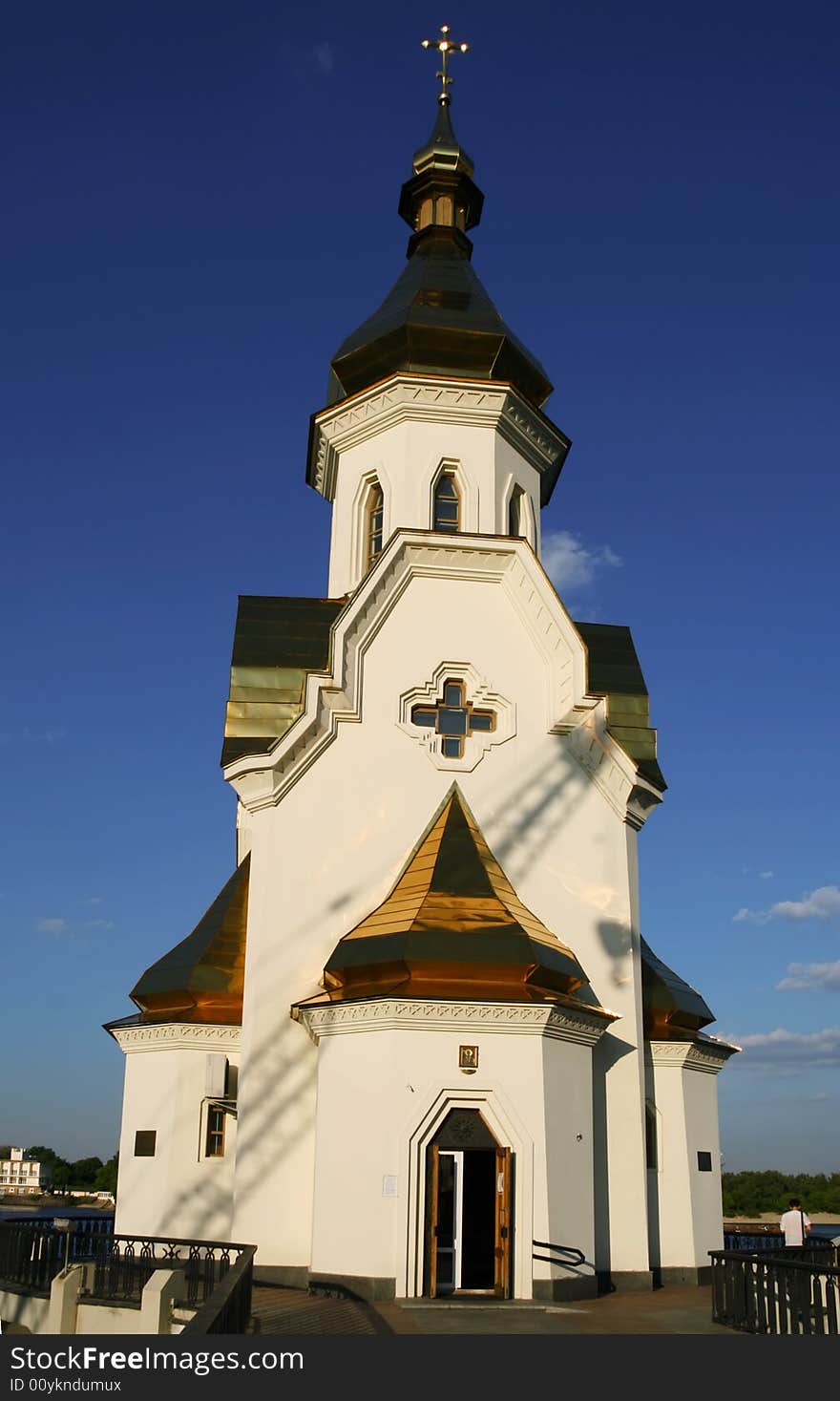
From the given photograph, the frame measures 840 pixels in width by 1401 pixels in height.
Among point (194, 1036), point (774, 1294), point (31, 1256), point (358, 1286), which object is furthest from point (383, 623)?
point (774, 1294)

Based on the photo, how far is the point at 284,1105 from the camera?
55.1ft

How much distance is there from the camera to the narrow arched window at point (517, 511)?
22234 mm

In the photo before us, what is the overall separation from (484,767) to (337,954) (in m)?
3.93

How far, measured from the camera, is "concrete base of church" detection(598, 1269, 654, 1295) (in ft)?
54.4

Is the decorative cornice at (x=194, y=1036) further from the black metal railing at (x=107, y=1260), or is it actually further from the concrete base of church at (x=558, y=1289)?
the concrete base of church at (x=558, y=1289)

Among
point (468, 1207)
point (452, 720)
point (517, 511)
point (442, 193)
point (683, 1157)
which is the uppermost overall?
point (442, 193)

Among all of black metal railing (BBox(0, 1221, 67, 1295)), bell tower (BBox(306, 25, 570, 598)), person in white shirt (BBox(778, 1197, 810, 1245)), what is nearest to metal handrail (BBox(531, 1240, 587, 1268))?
person in white shirt (BBox(778, 1197, 810, 1245))

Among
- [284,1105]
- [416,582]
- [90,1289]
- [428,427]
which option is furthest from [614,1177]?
[428,427]

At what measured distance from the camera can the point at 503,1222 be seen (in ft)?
48.1

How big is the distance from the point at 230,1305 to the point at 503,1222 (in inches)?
242

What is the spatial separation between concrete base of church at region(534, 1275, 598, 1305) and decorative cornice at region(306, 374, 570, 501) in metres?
13.5

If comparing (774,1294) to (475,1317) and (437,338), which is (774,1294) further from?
(437,338)

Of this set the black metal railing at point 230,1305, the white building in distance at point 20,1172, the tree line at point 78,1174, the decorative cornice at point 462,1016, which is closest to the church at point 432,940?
the decorative cornice at point 462,1016

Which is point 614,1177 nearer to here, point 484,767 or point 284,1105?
point 284,1105
